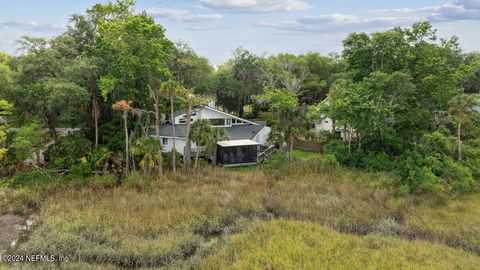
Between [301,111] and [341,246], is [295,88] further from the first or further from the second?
[341,246]

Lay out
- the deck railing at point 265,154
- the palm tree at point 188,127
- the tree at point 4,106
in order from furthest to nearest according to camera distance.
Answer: the deck railing at point 265,154 → the palm tree at point 188,127 → the tree at point 4,106

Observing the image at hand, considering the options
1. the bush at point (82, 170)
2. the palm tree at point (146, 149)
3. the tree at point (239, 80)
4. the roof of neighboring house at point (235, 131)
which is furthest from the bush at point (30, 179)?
the tree at point (239, 80)

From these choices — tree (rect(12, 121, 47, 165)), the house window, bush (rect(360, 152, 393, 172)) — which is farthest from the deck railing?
tree (rect(12, 121, 47, 165))

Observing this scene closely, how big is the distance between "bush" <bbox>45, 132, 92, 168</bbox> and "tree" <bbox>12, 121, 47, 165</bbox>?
43.4 inches

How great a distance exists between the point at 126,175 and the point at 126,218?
24.3ft

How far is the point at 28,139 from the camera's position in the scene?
2233 cm

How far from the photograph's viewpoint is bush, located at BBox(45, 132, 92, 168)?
2380cm

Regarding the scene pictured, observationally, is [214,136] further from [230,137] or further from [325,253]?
[325,253]

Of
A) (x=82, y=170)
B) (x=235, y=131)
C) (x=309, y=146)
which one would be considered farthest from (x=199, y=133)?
(x=309, y=146)

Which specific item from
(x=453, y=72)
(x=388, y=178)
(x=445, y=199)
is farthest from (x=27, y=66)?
(x=453, y=72)

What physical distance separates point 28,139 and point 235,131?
54.5ft

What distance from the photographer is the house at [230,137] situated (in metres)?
28.2

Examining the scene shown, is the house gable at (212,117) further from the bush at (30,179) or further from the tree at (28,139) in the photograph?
the bush at (30,179)

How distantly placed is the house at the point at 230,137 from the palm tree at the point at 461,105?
13.9 meters
